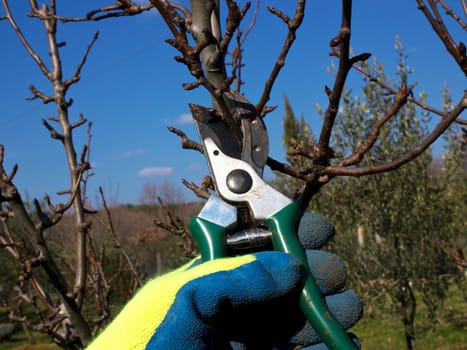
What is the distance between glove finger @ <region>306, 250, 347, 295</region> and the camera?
5.71 feet

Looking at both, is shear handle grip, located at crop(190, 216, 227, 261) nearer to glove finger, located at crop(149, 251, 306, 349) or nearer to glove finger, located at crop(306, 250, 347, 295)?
glove finger, located at crop(149, 251, 306, 349)

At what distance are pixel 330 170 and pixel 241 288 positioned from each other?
1.62ft

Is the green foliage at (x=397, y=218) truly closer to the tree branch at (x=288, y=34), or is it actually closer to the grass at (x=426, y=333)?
the grass at (x=426, y=333)

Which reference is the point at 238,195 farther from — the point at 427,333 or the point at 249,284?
the point at 427,333

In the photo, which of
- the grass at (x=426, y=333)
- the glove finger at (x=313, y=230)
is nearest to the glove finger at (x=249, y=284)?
the glove finger at (x=313, y=230)

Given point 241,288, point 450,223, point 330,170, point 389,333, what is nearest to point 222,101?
point 330,170

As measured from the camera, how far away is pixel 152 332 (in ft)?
4.76

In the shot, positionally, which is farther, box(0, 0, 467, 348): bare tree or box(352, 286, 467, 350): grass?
box(352, 286, 467, 350): grass

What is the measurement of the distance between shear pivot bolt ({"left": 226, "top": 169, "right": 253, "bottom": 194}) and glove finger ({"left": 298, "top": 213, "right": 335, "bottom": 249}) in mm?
243

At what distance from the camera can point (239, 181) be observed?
6.09 feet

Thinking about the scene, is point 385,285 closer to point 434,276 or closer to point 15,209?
point 434,276

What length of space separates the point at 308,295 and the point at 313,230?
1.02 ft

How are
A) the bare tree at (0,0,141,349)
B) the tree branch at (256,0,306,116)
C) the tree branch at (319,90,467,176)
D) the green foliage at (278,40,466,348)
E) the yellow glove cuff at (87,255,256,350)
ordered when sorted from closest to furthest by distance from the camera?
1. the yellow glove cuff at (87,255,256,350)
2. the tree branch at (319,90,467,176)
3. the tree branch at (256,0,306,116)
4. the bare tree at (0,0,141,349)
5. the green foliage at (278,40,466,348)

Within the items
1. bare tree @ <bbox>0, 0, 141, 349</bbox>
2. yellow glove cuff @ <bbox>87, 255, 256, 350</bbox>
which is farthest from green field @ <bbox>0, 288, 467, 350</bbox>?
yellow glove cuff @ <bbox>87, 255, 256, 350</bbox>
